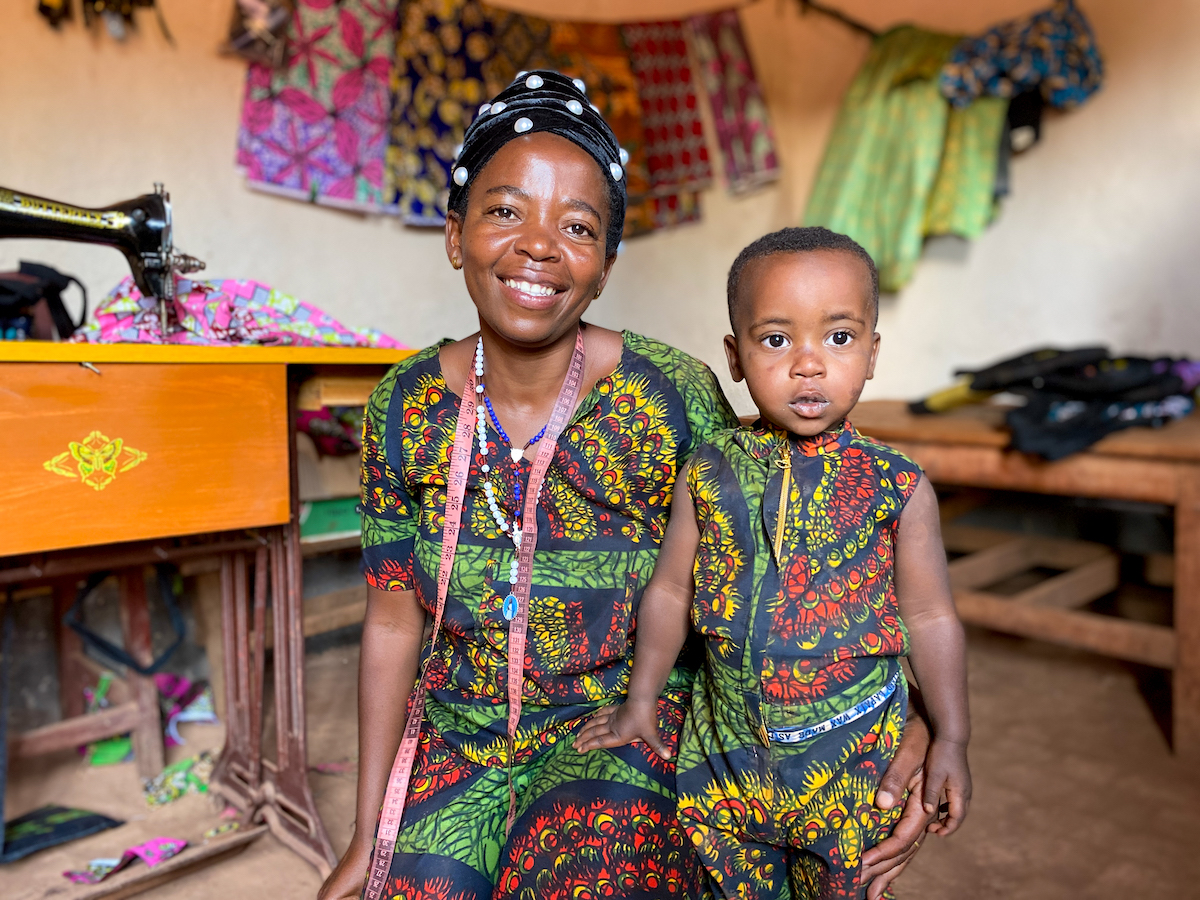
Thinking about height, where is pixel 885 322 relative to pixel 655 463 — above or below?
above

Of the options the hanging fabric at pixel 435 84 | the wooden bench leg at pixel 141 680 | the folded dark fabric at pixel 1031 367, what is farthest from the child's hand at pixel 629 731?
the hanging fabric at pixel 435 84

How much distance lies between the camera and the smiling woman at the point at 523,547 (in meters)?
1.11

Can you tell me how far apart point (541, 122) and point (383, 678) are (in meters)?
0.81

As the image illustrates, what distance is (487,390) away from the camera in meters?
1.27

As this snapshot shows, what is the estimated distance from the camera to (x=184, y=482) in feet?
5.45

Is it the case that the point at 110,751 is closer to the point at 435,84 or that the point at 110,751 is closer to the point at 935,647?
the point at 935,647

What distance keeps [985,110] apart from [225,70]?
303cm

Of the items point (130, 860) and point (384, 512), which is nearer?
point (384, 512)

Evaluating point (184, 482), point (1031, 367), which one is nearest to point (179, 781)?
point (184, 482)

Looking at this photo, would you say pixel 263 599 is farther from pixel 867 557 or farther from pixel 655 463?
pixel 867 557

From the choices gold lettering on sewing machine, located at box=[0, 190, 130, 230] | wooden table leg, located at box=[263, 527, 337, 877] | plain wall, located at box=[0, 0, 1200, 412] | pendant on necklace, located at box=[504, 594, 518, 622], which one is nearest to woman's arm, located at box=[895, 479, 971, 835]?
pendant on necklace, located at box=[504, 594, 518, 622]

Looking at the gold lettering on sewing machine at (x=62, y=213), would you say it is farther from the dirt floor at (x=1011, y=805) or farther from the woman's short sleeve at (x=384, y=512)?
the dirt floor at (x=1011, y=805)

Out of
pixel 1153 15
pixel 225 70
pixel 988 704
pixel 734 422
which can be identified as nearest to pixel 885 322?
pixel 1153 15

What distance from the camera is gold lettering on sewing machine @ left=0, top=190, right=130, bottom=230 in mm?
1611
